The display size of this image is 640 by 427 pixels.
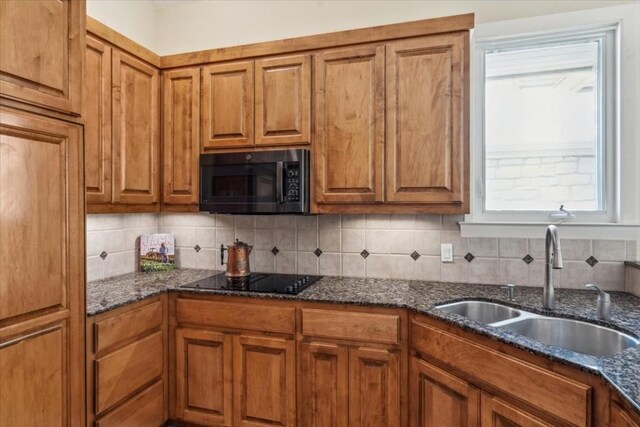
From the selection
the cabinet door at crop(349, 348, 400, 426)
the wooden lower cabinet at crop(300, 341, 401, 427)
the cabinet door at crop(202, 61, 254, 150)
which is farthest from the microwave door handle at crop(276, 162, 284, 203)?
the cabinet door at crop(349, 348, 400, 426)

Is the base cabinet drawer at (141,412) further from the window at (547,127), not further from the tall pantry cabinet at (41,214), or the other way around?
the window at (547,127)

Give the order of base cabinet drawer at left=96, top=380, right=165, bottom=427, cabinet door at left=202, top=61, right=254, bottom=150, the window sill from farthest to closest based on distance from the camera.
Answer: cabinet door at left=202, top=61, right=254, bottom=150
the window sill
base cabinet drawer at left=96, top=380, right=165, bottom=427

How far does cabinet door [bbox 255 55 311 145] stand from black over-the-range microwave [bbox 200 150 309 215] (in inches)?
5.0

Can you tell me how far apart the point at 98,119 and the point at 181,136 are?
1.62 ft

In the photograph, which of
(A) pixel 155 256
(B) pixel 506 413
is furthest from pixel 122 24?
(B) pixel 506 413

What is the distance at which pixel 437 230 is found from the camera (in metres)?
2.28

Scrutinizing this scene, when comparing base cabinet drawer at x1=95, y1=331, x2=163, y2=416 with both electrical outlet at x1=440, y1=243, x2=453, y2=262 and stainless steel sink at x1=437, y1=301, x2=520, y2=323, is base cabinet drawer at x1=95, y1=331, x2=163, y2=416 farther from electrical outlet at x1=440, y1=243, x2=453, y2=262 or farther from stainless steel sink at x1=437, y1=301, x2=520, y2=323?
electrical outlet at x1=440, y1=243, x2=453, y2=262

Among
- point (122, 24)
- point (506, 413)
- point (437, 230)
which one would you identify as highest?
point (122, 24)

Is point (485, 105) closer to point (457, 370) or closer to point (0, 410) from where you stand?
point (457, 370)

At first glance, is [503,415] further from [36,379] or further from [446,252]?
[36,379]

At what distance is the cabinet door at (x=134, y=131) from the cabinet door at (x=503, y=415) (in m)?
2.10

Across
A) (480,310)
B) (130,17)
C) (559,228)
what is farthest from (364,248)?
(130,17)

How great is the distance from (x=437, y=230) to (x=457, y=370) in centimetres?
93

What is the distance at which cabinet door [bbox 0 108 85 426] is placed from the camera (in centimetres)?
125
